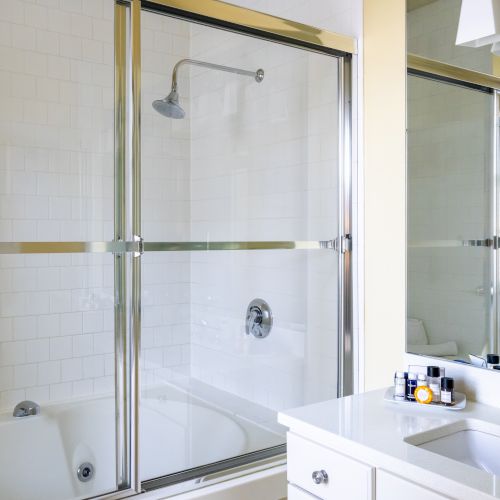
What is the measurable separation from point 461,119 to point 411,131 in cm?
24

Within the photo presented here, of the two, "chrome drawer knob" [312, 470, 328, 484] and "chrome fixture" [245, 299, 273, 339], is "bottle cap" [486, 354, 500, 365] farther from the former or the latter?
"chrome fixture" [245, 299, 273, 339]

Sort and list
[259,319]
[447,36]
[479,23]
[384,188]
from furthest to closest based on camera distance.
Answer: [259,319]
[384,188]
[447,36]
[479,23]

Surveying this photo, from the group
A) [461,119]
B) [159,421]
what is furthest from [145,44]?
[159,421]

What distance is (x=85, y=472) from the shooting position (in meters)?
1.99

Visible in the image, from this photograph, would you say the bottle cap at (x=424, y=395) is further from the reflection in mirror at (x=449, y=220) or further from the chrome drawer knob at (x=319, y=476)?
the chrome drawer knob at (x=319, y=476)

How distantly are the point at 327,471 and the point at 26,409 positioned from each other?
1.13m

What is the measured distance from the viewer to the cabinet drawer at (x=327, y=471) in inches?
58.2

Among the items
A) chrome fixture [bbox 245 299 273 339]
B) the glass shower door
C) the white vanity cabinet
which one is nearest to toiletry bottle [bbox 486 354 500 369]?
the white vanity cabinet

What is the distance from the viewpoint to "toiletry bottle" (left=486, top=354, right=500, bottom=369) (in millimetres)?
1864

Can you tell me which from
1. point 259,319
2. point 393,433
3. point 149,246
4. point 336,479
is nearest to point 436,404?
point 393,433

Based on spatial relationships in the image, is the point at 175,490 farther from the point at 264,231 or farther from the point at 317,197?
the point at 317,197

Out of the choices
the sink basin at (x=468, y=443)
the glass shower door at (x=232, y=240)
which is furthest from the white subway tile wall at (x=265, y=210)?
the sink basin at (x=468, y=443)

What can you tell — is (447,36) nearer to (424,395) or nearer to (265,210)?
(265,210)

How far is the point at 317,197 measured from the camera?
2.49m
